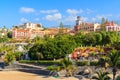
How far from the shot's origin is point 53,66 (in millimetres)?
48344

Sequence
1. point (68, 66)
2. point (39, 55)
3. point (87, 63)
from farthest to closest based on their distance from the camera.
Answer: point (39, 55) < point (87, 63) < point (68, 66)

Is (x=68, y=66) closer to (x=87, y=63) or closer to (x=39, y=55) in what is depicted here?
(x=87, y=63)

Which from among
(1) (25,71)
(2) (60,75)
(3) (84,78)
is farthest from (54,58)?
(3) (84,78)

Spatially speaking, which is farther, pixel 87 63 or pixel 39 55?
pixel 39 55

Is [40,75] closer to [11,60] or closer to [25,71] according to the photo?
[25,71]

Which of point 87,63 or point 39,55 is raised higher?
point 39,55

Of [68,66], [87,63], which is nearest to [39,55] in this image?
[87,63]

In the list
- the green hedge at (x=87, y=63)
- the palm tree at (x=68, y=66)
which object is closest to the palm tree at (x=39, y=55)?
the green hedge at (x=87, y=63)

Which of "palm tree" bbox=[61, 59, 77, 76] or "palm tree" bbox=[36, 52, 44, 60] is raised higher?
"palm tree" bbox=[36, 52, 44, 60]

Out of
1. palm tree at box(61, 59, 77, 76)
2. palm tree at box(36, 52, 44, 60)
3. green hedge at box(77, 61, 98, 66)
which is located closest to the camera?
palm tree at box(61, 59, 77, 76)

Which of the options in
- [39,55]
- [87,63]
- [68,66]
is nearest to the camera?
[68,66]

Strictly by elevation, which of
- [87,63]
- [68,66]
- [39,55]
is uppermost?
[39,55]

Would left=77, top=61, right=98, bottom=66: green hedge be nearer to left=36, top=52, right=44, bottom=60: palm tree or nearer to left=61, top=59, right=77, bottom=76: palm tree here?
left=61, top=59, right=77, bottom=76: palm tree

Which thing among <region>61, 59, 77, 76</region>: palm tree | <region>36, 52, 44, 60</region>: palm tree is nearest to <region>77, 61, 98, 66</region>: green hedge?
<region>61, 59, 77, 76</region>: palm tree
